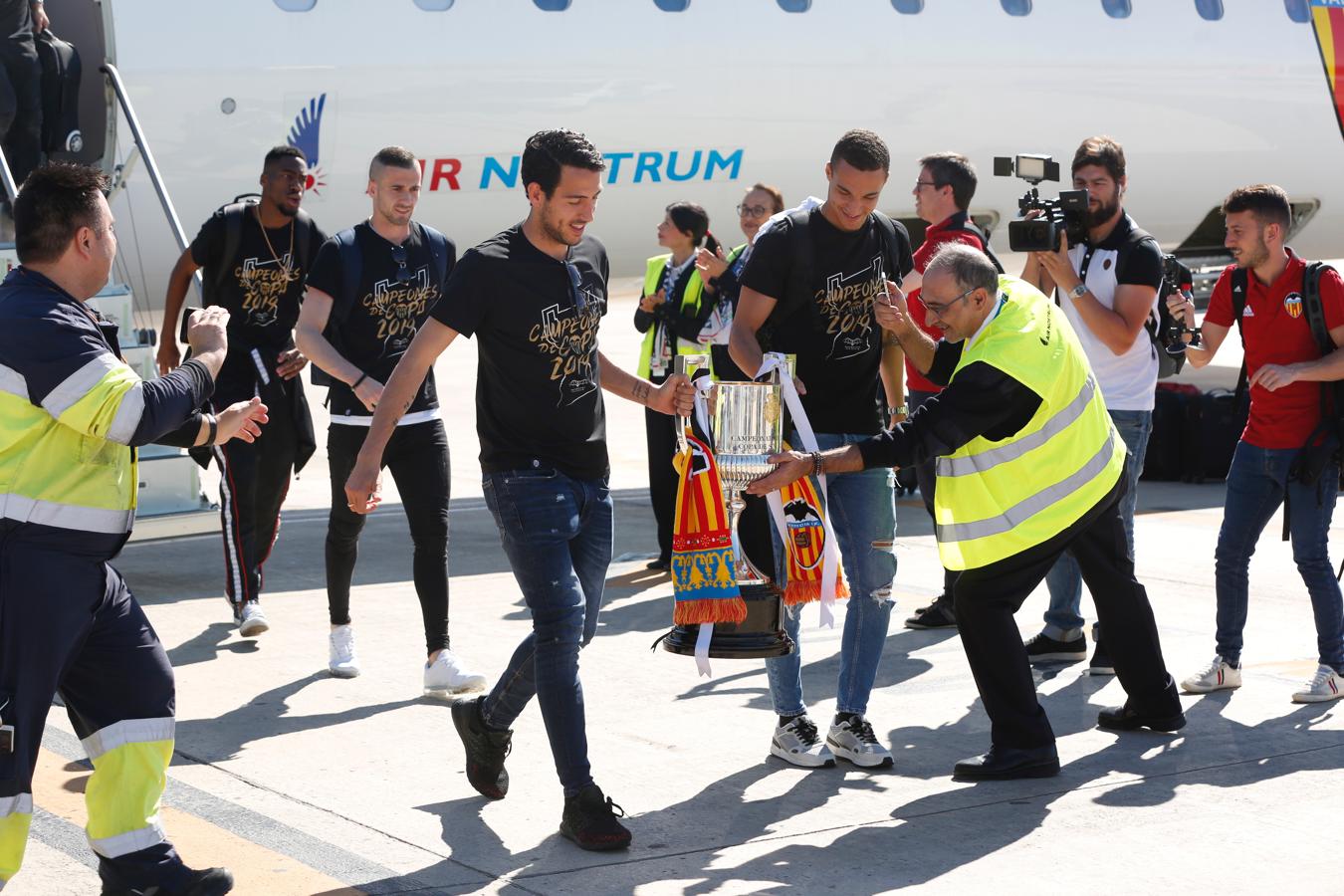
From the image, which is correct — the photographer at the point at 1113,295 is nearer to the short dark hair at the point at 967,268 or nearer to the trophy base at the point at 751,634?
the short dark hair at the point at 967,268

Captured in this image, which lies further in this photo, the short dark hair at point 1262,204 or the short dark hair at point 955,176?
the short dark hair at point 955,176

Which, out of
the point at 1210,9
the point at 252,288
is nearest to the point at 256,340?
the point at 252,288

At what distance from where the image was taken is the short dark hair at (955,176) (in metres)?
6.93

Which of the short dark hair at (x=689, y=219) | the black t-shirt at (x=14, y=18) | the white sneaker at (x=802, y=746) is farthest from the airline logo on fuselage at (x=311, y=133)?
the white sneaker at (x=802, y=746)

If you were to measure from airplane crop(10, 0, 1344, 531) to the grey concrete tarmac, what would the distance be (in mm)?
2180

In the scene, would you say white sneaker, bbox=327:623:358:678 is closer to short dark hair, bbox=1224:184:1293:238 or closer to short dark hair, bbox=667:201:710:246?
short dark hair, bbox=667:201:710:246

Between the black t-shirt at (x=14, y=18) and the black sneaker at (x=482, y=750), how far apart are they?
18.3ft

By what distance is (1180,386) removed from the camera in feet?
40.3

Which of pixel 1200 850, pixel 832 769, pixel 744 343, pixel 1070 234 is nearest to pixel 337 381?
pixel 744 343

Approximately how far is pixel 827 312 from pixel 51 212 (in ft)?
7.96

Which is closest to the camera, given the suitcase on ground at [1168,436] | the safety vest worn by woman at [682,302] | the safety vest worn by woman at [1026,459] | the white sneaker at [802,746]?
the safety vest worn by woman at [1026,459]

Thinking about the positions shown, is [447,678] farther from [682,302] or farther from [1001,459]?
[682,302]

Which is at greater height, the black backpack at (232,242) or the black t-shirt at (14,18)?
the black t-shirt at (14,18)

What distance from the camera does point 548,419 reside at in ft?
15.0
